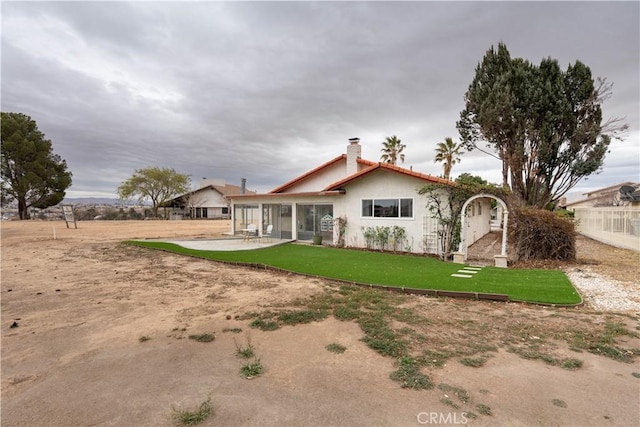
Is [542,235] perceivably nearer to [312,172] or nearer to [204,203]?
[312,172]

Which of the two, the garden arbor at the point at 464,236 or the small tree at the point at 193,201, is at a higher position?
the small tree at the point at 193,201

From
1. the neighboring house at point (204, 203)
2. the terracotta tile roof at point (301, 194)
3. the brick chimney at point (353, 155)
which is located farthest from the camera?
the neighboring house at point (204, 203)

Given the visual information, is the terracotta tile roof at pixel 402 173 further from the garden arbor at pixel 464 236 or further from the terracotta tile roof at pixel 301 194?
the garden arbor at pixel 464 236

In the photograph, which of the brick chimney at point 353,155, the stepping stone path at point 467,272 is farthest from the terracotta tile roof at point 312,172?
the stepping stone path at point 467,272

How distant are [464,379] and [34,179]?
5415 cm

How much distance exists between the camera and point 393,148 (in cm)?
3453

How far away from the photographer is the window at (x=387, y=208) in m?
13.5

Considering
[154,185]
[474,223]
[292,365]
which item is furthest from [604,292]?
[154,185]

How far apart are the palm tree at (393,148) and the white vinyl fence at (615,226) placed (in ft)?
57.4

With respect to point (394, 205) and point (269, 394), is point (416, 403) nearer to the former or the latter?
point (269, 394)

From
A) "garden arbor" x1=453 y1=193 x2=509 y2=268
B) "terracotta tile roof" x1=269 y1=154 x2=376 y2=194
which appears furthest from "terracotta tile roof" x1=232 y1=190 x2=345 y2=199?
"garden arbor" x1=453 y1=193 x2=509 y2=268

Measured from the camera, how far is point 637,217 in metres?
13.5

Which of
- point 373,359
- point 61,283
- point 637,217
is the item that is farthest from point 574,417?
point 637,217

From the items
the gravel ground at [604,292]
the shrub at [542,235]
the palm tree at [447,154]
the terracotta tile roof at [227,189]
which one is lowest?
the gravel ground at [604,292]
